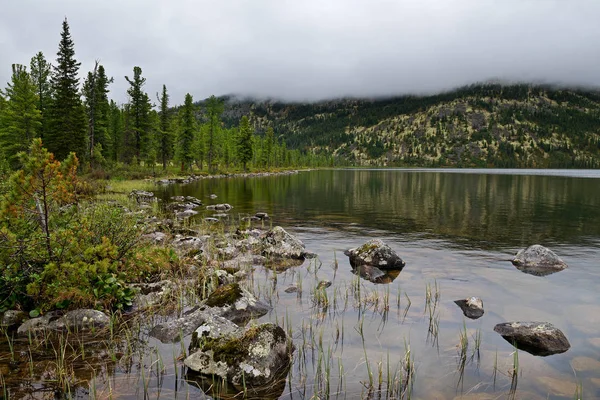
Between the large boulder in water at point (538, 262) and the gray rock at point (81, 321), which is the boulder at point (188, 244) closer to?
the gray rock at point (81, 321)

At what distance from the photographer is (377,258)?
1584 centimetres

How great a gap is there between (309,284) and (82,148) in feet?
188

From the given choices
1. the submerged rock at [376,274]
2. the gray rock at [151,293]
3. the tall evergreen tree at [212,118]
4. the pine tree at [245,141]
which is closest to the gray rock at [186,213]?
the gray rock at [151,293]

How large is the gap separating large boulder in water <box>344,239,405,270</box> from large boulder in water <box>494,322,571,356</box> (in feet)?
21.4

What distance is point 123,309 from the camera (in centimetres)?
1013

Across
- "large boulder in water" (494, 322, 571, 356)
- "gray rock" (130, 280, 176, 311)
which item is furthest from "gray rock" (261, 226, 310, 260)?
"large boulder in water" (494, 322, 571, 356)

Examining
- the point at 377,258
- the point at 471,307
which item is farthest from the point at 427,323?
the point at 377,258

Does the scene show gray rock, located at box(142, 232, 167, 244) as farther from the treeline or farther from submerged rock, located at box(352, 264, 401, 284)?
the treeline

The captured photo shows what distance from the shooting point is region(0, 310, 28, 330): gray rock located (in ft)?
29.0

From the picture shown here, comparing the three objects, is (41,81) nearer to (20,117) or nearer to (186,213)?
(20,117)

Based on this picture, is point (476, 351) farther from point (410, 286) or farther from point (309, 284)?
point (309, 284)

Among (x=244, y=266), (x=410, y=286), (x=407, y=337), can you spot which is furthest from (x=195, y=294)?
(x=410, y=286)

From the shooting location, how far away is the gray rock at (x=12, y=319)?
884 centimetres

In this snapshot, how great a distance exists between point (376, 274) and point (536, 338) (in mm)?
6497
